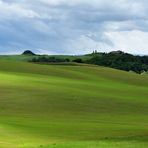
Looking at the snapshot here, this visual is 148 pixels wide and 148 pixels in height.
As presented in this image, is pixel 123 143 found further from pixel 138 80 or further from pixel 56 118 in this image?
pixel 138 80

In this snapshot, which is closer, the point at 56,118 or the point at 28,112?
the point at 56,118

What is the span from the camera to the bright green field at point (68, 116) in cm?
2786

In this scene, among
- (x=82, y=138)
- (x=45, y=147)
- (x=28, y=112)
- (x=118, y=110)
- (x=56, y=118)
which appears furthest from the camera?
(x=118, y=110)

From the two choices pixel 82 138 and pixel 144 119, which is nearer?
pixel 82 138

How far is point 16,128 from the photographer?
110 feet

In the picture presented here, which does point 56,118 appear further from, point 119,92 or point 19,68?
point 19,68

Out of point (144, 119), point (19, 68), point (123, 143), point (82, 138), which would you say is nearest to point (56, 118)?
point (144, 119)

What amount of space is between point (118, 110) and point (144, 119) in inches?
288

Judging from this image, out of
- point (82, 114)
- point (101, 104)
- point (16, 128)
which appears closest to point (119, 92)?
point (101, 104)

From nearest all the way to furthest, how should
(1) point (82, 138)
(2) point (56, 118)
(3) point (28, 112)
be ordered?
(1) point (82, 138)
(2) point (56, 118)
(3) point (28, 112)

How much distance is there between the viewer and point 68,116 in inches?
1876

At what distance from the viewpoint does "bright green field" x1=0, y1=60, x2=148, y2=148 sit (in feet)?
91.4

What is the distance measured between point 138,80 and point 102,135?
69.4 metres

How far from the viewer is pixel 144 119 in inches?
1874
